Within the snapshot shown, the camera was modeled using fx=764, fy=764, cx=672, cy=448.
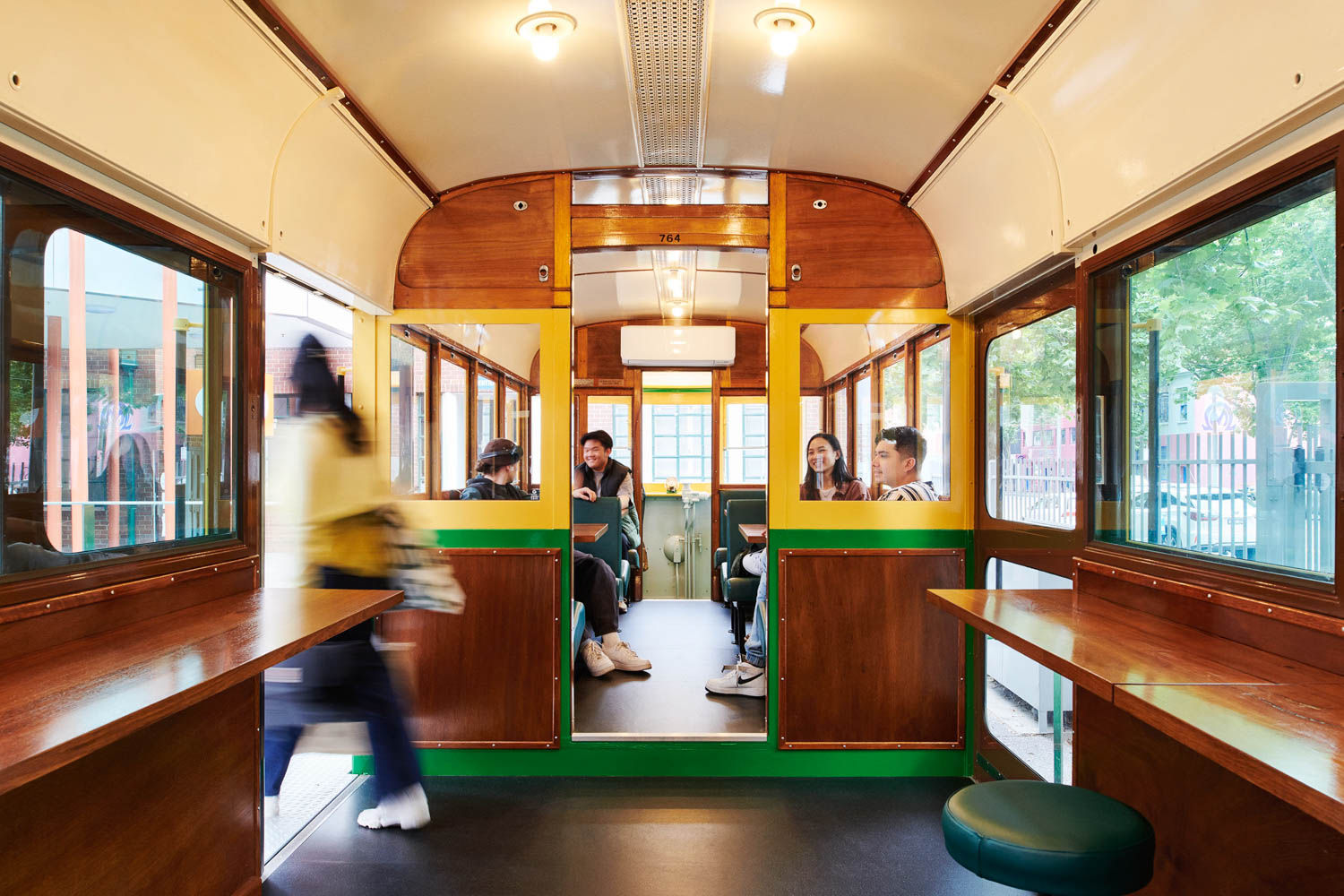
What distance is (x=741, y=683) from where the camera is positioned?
15.4ft

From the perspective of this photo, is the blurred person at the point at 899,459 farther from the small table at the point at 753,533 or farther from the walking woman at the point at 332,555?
the walking woman at the point at 332,555

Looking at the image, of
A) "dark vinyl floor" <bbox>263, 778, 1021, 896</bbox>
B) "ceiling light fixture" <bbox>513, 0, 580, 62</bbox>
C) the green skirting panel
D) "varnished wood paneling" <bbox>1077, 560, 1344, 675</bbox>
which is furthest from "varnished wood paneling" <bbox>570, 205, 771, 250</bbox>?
"dark vinyl floor" <bbox>263, 778, 1021, 896</bbox>

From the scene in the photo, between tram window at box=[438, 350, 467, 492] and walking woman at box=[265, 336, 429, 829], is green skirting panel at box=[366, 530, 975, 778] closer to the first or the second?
tram window at box=[438, 350, 467, 492]

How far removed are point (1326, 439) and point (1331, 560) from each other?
247 mm

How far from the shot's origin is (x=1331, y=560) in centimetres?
157

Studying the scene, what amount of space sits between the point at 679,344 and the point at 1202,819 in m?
5.46

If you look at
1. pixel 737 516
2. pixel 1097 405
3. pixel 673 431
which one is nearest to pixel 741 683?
pixel 737 516

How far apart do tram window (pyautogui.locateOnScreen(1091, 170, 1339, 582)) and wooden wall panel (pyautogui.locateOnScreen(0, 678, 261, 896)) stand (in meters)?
2.85

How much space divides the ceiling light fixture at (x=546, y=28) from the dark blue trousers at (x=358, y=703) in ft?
6.49

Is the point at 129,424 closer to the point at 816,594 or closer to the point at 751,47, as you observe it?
the point at 751,47

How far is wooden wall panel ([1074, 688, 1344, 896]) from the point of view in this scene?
1.63 m

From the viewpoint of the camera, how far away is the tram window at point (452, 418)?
12.1 ft

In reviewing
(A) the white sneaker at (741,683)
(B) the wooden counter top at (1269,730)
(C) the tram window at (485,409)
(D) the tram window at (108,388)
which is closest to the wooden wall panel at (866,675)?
(A) the white sneaker at (741,683)

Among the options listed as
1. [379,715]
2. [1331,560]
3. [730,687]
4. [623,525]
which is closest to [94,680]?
[379,715]
